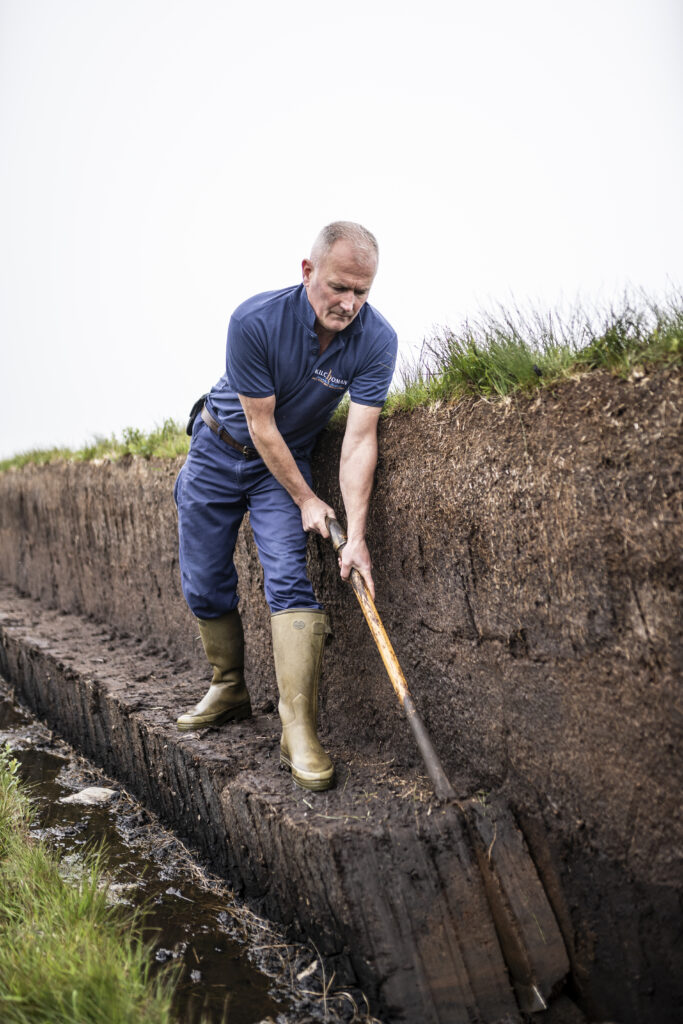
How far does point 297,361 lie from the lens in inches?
110

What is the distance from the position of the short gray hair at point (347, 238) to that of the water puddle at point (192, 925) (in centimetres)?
216

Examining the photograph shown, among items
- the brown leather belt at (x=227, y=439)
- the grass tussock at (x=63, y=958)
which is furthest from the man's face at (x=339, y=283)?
the grass tussock at (x=63, y=958)

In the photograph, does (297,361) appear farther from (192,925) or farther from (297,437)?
(192,925)

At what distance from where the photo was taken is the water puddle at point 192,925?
2234 millimetres

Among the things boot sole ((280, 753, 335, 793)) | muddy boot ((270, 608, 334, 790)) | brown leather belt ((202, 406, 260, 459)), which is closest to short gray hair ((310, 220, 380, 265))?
brown leather belt ((202, 406, 260, 459))

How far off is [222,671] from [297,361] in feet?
4.49

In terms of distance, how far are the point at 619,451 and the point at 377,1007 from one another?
1639 millimetres

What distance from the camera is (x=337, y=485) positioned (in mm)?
3172

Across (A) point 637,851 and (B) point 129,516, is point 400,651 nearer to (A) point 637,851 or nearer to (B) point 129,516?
(A) point 637,851

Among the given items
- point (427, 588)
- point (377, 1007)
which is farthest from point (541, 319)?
point (377, 1007)

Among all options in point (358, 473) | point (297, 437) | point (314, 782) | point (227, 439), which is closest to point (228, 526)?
point (227, 439)

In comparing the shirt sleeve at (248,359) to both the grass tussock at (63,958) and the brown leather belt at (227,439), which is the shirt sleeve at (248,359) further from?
the grass tussock at (63,958)

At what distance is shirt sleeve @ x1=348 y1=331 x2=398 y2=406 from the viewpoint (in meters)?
2.84

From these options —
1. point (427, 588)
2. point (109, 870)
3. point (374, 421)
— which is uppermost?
point (374, 421)
